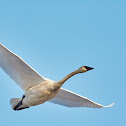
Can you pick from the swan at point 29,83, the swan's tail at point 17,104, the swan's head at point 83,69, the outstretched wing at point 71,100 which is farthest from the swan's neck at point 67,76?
the swan's tail at point 17,104

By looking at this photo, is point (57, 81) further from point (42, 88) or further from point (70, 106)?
point (70, 106)

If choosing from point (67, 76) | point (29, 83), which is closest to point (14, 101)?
point (29, 83)

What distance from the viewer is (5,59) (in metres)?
14.6

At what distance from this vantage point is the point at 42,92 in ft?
47.3

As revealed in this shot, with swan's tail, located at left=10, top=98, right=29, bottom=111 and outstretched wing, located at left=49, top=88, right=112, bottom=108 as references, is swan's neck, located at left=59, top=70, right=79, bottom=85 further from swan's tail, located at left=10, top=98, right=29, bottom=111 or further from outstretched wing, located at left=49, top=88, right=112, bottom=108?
swan's tail, located at left=10, top=98, right=29, bottom=111

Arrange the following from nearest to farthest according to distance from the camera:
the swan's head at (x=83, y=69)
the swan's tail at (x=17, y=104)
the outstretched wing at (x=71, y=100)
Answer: the swan's head at (x=83, y=69) < the swan's tail at (x=17, y=104) < the outstretched wing at (x=71, y=100)

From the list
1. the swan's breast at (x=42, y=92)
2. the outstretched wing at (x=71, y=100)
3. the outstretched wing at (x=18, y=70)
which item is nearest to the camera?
the swan's breast at (x=42, y=92)

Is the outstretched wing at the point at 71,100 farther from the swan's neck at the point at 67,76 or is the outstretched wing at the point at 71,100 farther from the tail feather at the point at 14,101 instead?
the tail feather at the point at 14,101

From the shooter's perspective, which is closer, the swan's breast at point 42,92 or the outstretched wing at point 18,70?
the swan's breast at point 42,92

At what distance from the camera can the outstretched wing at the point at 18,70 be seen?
571 inches

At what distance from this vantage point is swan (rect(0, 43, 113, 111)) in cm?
1441

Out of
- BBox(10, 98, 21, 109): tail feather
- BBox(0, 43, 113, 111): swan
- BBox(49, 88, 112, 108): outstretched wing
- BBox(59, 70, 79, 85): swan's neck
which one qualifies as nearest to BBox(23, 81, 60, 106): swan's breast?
BBox(0, 43, 113, 111): swan

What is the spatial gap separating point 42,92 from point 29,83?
3.18ft

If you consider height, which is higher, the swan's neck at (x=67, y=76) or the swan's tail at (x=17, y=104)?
the swan's neck at (x=67, y=76)
